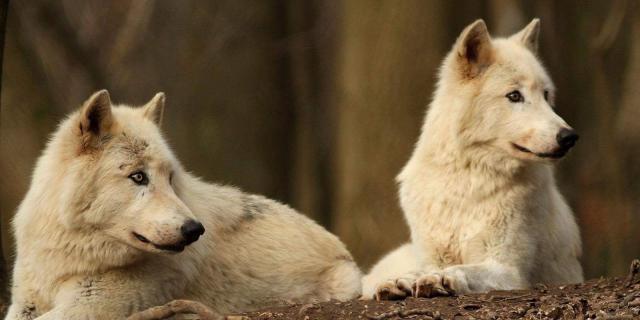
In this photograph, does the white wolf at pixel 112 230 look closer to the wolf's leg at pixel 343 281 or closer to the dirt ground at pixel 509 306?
the wolf's leg at pixel 343 281

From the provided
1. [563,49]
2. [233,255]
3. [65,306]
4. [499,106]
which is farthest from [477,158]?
[563,49]

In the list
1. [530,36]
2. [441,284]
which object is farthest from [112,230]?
[530,36]

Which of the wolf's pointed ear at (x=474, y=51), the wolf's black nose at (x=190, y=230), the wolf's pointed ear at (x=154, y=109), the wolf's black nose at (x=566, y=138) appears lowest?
the wolf's black nose at (x=190, y=230)

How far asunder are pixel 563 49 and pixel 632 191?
7.45 ft

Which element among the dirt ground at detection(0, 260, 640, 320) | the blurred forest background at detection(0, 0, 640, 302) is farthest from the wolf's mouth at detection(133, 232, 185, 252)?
the blurred forest background at detection(0, 0, 640, 302)

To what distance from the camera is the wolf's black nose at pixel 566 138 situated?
23.9ft

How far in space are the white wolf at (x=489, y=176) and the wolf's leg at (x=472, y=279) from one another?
0.02m

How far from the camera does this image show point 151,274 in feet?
22.9

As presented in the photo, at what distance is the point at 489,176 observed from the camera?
7879mm

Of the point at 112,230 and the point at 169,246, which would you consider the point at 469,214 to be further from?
the point at 112,230

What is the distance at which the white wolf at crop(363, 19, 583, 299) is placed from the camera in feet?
25.1

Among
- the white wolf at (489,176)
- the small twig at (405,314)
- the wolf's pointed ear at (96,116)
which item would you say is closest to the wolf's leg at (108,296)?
the wolf's pointed ear at (96,116)

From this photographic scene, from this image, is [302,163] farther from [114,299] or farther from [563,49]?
[114,299]

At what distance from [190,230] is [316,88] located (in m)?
12.3
